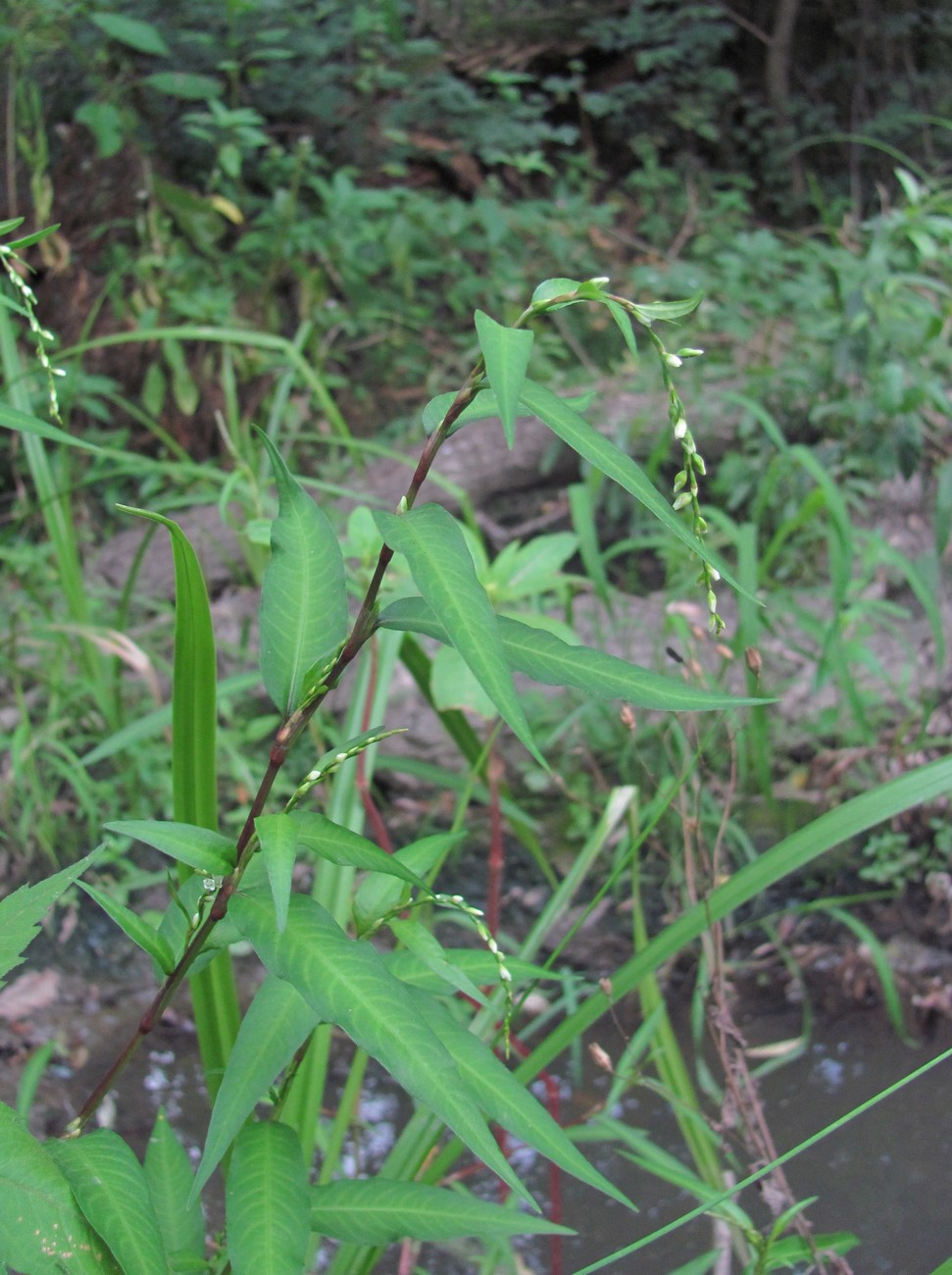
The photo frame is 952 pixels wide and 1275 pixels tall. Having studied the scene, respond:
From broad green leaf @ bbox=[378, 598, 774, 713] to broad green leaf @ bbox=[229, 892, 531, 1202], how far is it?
165mm

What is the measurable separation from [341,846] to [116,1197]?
23cm

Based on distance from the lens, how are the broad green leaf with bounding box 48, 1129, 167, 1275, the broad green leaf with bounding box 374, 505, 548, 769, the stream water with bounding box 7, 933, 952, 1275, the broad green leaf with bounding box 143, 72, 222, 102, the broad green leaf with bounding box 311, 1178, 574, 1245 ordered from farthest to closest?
the broad green leaf with bounding box 143, 72, 222, 102, the stream water with bounding box 7, 933, 952, 1275, the broad green leaf with bounding box 311, 1178, 574, 1245, the broad green leaf with bounding box 48, 1129, 167, 1275, the broad green leaf with bounding box 374, 505, 548, 769

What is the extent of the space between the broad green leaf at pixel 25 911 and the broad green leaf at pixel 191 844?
1.7 inches

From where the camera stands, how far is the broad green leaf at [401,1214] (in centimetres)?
69

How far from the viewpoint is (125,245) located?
3443 mm

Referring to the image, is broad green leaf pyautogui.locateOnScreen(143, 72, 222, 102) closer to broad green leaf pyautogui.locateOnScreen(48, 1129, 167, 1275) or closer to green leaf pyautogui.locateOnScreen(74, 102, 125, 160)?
green leaf pyautogui.locateOnScreen(74, 102, 125, 160)

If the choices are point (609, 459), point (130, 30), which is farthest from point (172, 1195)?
point (130, 30)

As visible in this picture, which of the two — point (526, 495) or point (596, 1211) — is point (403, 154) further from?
point (596, 1211)

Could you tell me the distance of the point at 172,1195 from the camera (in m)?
0.77

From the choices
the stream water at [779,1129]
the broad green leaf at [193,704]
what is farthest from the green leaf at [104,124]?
the broad green leaf at [193,704]

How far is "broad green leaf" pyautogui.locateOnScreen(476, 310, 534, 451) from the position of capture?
48 centimetres

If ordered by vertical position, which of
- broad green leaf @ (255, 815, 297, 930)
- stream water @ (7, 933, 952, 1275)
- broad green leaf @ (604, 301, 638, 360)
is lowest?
stream water @ (7, 933, 952, 1275)

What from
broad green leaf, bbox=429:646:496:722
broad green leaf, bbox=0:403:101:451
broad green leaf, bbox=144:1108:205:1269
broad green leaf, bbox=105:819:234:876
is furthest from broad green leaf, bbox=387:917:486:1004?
broad green leaf, bbox=429:646:496:722

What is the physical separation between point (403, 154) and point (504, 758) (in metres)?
2.71
